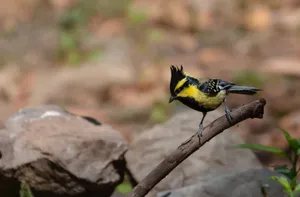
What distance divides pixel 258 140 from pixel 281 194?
3.16 m

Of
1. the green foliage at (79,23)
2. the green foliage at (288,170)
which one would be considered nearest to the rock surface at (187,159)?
the green foliage at (288,170)

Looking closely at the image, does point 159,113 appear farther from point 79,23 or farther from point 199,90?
point 199,90

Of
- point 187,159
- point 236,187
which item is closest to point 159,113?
point 187,159

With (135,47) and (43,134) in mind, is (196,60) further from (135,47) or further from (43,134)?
(43,134)

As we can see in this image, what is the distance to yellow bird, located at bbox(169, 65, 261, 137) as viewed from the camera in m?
3.12

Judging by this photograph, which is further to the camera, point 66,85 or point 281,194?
point 66,85

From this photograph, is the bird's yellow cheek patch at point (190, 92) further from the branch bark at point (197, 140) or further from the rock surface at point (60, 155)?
the rock surface at point (60, 155)

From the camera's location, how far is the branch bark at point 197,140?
113 inches

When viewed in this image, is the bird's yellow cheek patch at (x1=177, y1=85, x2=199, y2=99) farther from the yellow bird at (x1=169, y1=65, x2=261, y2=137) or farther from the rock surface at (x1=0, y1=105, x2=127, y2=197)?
the rock surface at (x1=0, y1=105, x2=127, y2=197)

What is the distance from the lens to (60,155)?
383 cm

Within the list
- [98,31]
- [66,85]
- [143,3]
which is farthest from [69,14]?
[66,85]

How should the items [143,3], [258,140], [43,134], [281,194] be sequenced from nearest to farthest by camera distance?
[281,194] < [43,134] < [258,140] < [143,3]

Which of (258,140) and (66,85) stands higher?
(66,85)

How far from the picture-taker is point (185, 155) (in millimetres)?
3000
